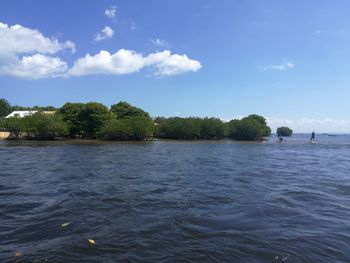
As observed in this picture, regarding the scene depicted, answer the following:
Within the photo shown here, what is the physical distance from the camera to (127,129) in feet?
314

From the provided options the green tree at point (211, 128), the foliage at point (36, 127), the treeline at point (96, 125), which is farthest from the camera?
the green tree at point (211, 128)

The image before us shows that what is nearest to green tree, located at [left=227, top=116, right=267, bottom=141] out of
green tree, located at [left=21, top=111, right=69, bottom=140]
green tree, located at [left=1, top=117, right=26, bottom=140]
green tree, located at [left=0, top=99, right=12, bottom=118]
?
green tree, located at [left=21, top=111, right=69, bottom=140]

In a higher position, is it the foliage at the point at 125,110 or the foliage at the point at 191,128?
the foliage at the point at 125,110

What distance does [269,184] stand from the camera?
22.5 meters

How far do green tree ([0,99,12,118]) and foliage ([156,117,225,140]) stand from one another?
7326 centimetres

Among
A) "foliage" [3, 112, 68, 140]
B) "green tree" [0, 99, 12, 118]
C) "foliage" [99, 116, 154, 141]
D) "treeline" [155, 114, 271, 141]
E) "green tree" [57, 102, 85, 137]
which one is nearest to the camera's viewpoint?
"foliage" [3, 112, 68, 140]

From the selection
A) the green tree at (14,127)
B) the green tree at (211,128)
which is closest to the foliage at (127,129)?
the green tree at (14,127)

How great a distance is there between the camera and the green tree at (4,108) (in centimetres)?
15175

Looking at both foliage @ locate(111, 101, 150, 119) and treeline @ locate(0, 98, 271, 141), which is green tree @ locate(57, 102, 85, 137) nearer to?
treeline @ locate(0, 98, 271, 141)

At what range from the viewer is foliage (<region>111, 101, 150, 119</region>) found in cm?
11112

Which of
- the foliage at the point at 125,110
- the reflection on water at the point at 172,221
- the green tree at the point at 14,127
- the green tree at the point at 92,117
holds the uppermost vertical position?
the foliage at the point at 125,110

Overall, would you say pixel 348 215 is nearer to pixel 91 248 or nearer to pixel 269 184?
pixel 269 184

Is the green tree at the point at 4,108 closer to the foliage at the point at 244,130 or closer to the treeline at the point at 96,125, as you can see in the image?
the treeline at the point at 96,125

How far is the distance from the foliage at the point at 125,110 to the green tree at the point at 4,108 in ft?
208
